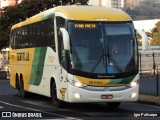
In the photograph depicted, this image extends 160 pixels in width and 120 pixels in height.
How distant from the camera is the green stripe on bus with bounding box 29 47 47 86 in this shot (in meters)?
19.0

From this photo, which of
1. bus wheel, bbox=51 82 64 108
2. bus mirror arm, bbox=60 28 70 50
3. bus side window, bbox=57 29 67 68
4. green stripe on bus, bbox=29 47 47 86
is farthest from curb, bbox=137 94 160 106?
bus mirror arm, bbox=60 28 70 50

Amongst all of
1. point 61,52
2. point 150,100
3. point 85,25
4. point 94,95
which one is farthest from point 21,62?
point 94,95

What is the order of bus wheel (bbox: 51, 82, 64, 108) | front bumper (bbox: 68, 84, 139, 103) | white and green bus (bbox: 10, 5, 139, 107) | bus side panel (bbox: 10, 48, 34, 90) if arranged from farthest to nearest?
bus side panel (bbox: 10, 48, 34, 90)
bus wheel (bbox: 51, 82, 64, 108)
white and green bus (bbox: 10, 5, 139, 107)
front bumper (bbox: 68, 84, 139, 103)

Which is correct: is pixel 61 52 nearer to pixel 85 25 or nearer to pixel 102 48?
pixel 85 25

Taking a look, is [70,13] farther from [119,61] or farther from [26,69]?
[26,69]

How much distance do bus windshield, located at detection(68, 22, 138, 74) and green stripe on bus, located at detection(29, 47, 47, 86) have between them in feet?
10.5

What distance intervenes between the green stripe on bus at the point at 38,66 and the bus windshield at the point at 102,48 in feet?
10.5

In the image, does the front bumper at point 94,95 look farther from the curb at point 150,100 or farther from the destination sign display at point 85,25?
the curb at point 150,100

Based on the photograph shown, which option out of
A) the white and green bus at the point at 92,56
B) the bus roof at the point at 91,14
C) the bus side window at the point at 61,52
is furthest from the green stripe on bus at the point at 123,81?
the bus roof at the point at 91,14

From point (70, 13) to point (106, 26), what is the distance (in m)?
1.31

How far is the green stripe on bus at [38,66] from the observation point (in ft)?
62.5

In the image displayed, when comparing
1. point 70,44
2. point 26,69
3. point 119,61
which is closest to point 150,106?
point 119,61

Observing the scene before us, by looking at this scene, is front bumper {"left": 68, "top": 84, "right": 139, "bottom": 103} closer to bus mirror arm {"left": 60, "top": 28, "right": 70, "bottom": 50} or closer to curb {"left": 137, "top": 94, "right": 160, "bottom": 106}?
bus mirror arm {"left": 60, "top": 28, "right": 70, "bottom": 50}

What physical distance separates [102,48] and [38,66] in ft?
16.6
